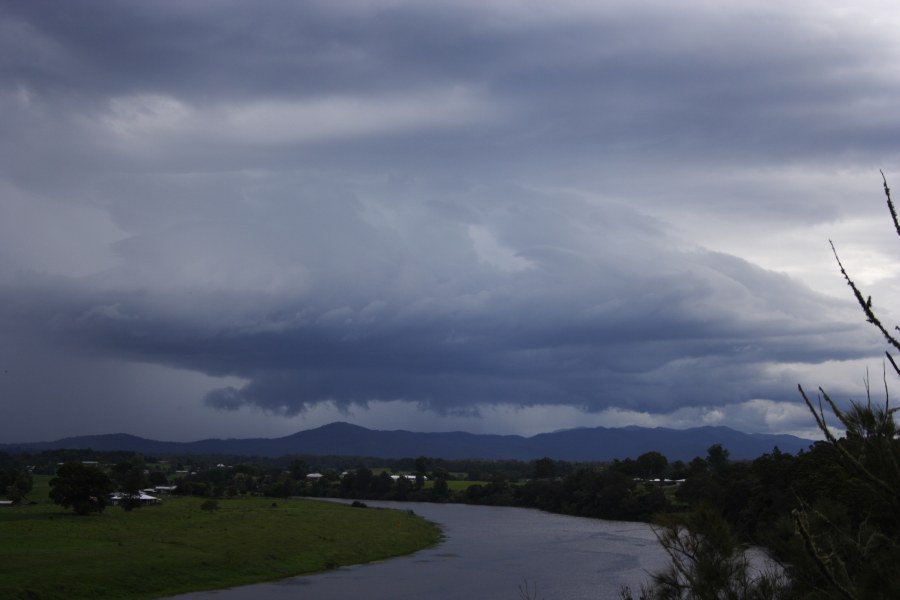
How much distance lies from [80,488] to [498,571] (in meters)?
38.6

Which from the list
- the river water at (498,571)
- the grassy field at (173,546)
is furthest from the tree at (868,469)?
the grassy field at (173,546)

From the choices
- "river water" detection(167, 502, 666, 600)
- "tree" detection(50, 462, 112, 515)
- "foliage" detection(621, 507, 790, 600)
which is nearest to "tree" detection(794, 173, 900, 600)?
"foliage" detection(621, 507, 790, 600)

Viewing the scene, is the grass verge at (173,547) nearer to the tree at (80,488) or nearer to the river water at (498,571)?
the tree at (80,488)

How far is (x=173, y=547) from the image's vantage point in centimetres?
5981

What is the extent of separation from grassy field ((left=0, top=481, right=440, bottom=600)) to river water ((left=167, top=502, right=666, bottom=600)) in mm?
2487

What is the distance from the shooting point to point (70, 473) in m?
74.8

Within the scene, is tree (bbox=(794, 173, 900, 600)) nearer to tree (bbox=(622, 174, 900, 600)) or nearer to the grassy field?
tree (bbox=(622, 174, 900, 600))

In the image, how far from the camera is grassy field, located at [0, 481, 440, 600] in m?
47.8

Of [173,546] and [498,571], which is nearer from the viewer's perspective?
[498,571]

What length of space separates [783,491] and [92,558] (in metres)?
48.0

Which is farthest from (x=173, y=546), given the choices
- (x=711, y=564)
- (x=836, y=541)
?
(x=836, y=541)

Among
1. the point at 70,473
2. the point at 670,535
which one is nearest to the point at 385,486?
the point at 70,473

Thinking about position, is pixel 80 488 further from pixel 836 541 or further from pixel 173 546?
pixel 836 541

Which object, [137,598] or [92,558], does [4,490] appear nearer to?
[92,558]
